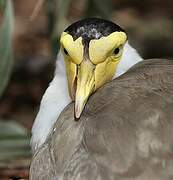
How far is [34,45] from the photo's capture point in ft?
31.0

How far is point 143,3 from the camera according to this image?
406 inches

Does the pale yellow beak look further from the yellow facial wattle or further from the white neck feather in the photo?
the white neck feather

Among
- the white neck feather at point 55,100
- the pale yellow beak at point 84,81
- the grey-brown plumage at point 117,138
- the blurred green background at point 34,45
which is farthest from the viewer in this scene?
the blurred green background at point 34,45

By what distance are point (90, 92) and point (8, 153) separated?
1555mm

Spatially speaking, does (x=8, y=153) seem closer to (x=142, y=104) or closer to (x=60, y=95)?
(x=60, y=95)

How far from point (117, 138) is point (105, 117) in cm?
15

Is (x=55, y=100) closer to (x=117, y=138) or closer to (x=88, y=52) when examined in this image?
(x=88, y=52)

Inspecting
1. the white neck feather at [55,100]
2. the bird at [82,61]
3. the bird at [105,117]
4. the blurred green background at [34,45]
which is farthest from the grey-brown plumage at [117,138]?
the blurred green background at [34,45]

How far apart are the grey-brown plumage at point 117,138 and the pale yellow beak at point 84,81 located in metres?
0.04

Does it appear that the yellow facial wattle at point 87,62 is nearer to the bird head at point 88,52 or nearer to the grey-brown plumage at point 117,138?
the bird head at point 88,52

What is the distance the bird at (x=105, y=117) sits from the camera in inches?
154

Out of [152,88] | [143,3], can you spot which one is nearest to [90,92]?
[152,88]

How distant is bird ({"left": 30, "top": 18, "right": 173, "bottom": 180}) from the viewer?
391 cm

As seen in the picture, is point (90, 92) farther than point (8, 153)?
No
